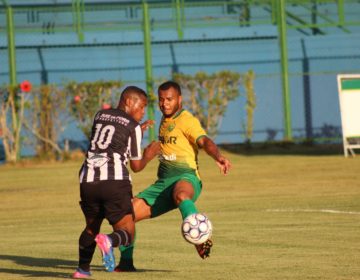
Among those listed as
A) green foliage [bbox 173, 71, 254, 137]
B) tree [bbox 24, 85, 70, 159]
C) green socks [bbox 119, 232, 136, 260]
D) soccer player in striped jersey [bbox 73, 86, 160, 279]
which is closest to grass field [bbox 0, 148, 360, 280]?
green socks [bbox 119, 232, 136, 260]

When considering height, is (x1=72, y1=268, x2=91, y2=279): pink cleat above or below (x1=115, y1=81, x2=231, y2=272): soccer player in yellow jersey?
below

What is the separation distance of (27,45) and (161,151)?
2401cm

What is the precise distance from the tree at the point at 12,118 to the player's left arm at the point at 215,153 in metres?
21.3

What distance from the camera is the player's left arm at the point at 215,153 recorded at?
1073 cm

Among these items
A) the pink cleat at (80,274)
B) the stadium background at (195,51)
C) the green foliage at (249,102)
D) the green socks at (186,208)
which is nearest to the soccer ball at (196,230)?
the green socks at (186,208)

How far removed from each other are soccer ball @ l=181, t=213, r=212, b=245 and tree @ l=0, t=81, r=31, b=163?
22.0 m

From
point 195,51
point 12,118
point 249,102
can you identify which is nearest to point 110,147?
point 12,118

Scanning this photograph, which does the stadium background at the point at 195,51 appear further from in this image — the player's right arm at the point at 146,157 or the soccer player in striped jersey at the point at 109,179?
the soccer player in striped jersey at the point at 109,179

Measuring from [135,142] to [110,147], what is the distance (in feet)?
0.87

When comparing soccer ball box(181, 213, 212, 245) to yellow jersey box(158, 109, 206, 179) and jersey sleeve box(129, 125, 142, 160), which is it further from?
yellow jersey box(158, 109, 206, 179)

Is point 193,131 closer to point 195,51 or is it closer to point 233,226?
point 233,226

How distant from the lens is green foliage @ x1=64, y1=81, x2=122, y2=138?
109 feet

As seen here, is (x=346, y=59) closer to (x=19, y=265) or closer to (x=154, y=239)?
(x=154, y=239)

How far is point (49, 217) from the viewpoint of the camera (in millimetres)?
18953
